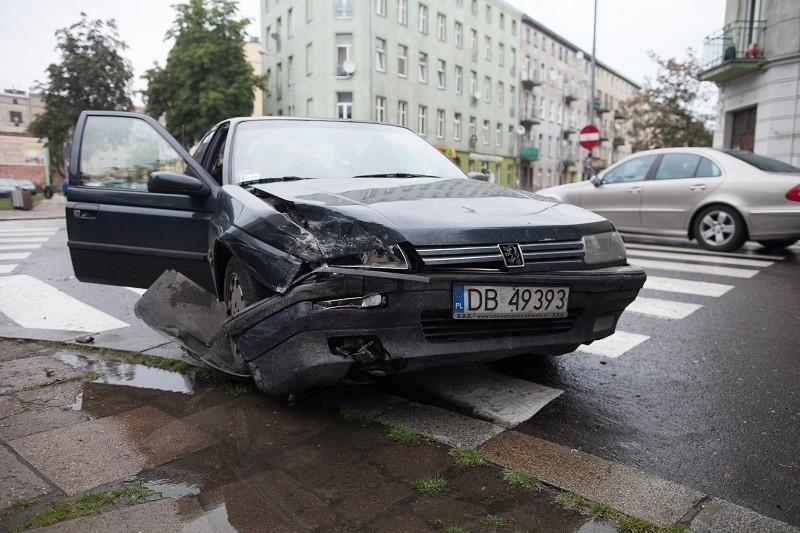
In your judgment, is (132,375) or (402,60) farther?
(402,60)

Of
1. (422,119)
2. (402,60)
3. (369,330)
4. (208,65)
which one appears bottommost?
(369,330)

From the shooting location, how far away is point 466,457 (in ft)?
8.58

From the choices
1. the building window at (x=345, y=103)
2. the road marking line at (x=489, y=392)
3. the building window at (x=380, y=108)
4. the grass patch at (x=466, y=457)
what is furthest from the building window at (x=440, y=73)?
the grass patch at (x=466, y=457)

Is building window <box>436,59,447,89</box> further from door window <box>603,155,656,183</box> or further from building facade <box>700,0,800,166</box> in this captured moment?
door window <box>603,155,656,183</box>

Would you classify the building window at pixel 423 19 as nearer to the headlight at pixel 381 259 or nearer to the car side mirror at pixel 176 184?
the car side mirror at pixel 176 184

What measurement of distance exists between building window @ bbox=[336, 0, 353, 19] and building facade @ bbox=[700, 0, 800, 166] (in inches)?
868

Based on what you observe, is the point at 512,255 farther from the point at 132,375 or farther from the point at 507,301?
the point at 132,375

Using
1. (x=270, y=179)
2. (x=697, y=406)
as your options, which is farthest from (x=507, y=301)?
(x=270, y=179)

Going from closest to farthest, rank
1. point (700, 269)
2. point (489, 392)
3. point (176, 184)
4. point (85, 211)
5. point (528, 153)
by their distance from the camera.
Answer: point (489, 392) < point (176, 184) < point (85, 211) < point (700, 269) < point (528, 153)

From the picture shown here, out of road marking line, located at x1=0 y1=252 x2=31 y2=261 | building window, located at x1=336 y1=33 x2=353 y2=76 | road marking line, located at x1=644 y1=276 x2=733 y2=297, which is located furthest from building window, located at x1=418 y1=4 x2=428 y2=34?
road marking line, located at x1=644 y1=276 x2=733 y2=297

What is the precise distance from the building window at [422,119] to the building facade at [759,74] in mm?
22337

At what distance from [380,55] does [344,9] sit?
135 inches

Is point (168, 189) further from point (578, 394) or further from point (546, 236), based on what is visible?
point (578, 394)

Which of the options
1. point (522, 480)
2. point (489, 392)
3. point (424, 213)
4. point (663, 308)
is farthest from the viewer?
point (663, 308)
